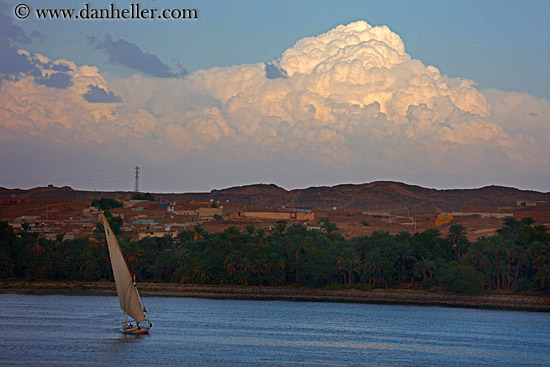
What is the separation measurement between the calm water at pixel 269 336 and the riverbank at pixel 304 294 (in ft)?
15.3

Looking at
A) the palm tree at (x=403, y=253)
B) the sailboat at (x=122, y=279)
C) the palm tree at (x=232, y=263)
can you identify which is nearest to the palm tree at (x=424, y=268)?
the palm tree at (x=403, y=253)

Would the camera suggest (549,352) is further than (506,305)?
No

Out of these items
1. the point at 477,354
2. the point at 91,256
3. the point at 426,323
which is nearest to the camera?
the point at 477,354

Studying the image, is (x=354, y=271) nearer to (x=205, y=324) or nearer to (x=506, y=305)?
(x=506, y=305)

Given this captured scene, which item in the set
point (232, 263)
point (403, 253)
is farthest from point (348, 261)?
point (232, 263)

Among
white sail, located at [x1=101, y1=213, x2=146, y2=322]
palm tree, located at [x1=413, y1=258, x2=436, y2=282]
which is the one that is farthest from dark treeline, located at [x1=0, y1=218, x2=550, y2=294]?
white sail, located at [x1=101, y1=213, x2=146, y2=322]

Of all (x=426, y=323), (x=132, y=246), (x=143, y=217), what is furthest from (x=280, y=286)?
(x=143, y=217)

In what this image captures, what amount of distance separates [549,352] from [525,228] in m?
45.0

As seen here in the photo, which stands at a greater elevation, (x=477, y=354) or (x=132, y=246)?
(x=132, y=246)

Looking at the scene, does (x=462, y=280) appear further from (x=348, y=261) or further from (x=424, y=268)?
(x=348, y=261)

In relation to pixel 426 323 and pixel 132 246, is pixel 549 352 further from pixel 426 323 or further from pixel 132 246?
pixel 132 246

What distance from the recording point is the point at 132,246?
291 feet

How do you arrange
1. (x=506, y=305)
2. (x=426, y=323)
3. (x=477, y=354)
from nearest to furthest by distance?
(x=477, y=354)
(x=426, y=323)
(x=506, y=305)

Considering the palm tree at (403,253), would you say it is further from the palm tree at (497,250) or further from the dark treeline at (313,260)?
the palm tree at (497,250)
